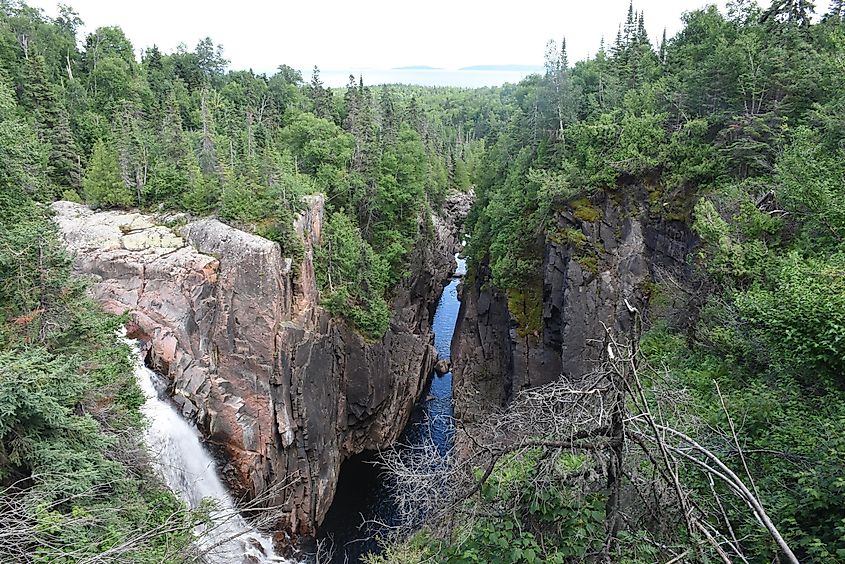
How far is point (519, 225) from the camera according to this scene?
26359mm

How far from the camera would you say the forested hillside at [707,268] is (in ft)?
16.0

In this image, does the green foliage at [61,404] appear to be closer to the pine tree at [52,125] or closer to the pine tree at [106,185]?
the pine tree at [106,185]

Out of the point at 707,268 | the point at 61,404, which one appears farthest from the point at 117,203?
the point at 707,268

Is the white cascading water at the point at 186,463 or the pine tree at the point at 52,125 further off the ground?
the pine tree at the point at 52,125

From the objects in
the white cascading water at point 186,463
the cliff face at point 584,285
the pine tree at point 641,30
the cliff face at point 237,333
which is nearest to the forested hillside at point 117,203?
the cliff face at point 237,333

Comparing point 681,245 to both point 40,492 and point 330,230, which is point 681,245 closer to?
point 330,230

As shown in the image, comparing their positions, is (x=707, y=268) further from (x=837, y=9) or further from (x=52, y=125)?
(x=52, y=125)

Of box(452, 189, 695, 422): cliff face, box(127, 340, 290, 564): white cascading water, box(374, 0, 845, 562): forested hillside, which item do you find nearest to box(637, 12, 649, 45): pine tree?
box(374, 0, 845, 562): forested hillside

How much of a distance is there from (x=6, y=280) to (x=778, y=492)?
15.0 meters

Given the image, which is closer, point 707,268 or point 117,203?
point 707,268

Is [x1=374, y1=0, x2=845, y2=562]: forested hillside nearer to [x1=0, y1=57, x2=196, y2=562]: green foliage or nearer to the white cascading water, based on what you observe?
[x1=0, y1=57, x2=196, y2=562]: green foliage

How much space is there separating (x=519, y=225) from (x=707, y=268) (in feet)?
42.0

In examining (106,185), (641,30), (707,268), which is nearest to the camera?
(707,268)

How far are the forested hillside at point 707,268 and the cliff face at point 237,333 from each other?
32.5ft
